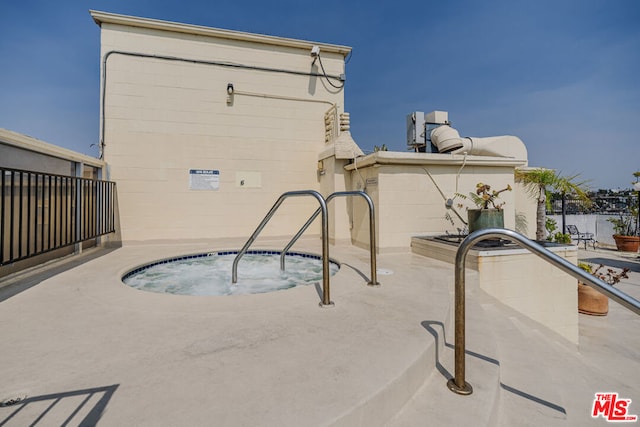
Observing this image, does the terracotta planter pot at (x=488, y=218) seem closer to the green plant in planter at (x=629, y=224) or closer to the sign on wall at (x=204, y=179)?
the sign on wall at (x=204, y=179)

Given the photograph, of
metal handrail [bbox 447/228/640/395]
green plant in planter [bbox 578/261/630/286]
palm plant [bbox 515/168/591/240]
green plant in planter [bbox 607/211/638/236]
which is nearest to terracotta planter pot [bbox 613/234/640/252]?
green plant in planter [bbox 607/211/638/236]

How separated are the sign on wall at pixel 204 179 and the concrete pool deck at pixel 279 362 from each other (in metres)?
3.22

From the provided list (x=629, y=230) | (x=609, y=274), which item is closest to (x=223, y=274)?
(x=609, y=274)

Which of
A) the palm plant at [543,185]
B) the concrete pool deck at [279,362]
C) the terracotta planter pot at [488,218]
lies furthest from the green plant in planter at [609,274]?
the concrete pool deck at [279,362]

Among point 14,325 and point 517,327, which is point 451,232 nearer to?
point 517,327

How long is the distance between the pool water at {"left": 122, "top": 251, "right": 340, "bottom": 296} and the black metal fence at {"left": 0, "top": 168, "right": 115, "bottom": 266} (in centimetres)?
111

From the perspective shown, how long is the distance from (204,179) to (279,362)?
4993 millimetres

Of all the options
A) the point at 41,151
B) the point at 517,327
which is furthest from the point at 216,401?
the point at 41,151

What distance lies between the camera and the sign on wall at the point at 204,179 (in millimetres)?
5625

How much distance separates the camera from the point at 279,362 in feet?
4.46

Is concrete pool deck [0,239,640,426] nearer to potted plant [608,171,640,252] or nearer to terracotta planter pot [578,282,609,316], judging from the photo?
terracotta planter pot [578,282,609,316]

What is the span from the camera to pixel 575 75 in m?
10.5

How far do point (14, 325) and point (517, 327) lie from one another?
3631 millimetres

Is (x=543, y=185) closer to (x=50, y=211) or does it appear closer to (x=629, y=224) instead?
(x=629, y=224)
